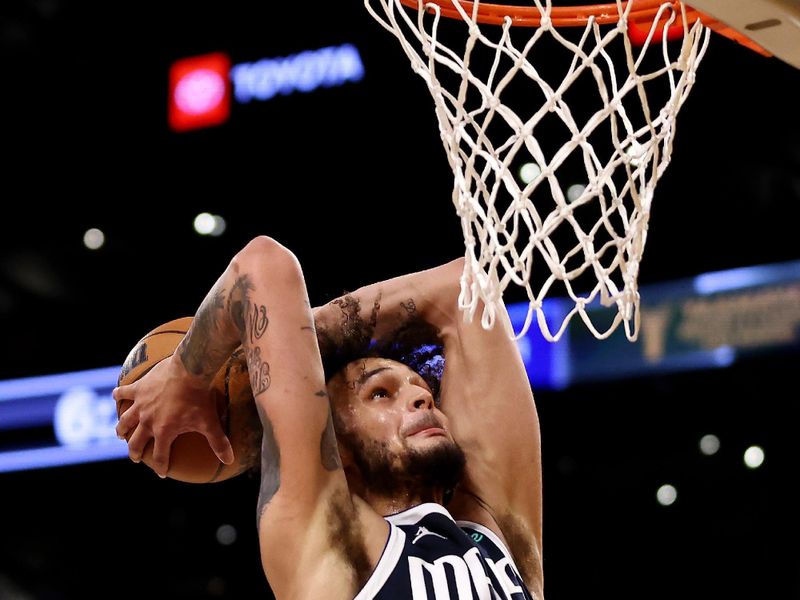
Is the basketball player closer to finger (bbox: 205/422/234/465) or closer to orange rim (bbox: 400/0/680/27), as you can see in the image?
finger (bbox: 205/422/234/465)

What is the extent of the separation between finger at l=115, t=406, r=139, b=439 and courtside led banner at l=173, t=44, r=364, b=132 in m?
2.89

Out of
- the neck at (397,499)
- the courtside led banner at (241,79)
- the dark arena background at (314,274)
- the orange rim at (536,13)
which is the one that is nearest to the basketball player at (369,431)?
the neck at (397,499)

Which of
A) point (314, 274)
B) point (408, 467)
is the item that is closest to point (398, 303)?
point (408, 467)

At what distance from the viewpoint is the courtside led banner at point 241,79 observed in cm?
482

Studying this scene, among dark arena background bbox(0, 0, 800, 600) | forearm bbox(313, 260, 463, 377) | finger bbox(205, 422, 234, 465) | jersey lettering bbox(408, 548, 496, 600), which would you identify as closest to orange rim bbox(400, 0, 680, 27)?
forearm bbox(313, 260, 463, 377)

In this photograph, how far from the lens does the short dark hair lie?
7.36 feet

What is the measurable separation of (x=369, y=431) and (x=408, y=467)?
3.9 inches

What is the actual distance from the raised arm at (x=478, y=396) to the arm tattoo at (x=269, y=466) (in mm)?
337

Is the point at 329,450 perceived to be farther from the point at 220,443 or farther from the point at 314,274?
the point at 314,274

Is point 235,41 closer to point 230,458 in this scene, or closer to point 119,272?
point 119,272

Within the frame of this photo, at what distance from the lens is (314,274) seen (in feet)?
16.7

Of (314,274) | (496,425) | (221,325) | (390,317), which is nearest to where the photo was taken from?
(221,325)

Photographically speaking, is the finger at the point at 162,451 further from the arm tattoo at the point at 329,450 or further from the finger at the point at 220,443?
the arm tattoo at the point at 329,450

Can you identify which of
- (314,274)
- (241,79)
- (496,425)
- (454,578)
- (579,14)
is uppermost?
(579,14)
